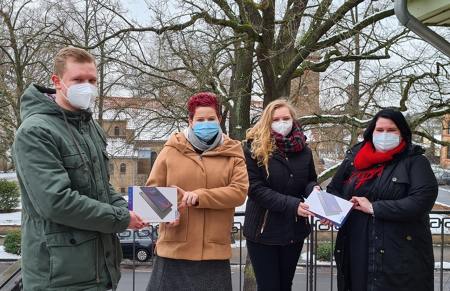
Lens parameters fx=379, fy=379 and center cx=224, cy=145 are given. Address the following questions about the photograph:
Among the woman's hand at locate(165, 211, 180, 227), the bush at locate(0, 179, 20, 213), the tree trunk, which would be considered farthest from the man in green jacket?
the bush at locate(0, 179, 20, 213)

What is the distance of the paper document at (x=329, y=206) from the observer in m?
3.05

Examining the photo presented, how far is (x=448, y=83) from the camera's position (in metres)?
10.2

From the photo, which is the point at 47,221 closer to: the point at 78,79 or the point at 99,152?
the point at 99,152

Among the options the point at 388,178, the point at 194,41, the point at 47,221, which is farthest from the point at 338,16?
the point at 47,221

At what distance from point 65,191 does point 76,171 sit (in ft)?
0.66

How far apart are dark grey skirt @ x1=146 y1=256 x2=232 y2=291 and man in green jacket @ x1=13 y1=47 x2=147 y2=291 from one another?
492 mm

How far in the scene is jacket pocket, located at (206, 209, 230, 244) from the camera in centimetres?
285

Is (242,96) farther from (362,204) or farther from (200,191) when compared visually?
(200,191)

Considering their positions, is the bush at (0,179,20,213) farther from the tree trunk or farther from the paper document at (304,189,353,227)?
the paper document at (304,189,353,227)

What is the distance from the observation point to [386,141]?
124 inches

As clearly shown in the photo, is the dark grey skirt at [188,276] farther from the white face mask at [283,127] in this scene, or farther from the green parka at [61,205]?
the white face mask at [283,127]

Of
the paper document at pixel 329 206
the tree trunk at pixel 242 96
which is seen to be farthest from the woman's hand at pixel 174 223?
the tree trunk at pixel 242 96

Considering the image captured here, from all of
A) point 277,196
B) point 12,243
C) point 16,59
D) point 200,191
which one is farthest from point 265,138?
point 12,243

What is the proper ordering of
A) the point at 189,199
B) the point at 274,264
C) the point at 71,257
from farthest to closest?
1. the point at 274,264
2. the point at 189,199
3. the point at 71,257
